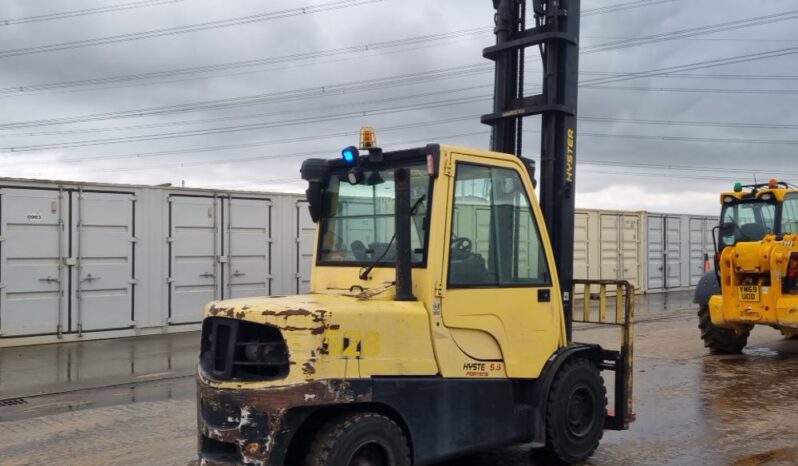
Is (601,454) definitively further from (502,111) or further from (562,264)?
(502,111)

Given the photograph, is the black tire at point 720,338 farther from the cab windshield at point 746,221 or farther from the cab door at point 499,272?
the cab door at point 499,272

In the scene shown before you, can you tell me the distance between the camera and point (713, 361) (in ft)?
35.8

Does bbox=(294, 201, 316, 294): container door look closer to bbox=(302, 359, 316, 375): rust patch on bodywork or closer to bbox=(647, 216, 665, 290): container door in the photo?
bbox=(302, 359, 316, 375): rust patch on bodywork

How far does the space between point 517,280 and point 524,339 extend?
412mm

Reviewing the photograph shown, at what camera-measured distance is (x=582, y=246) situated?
2183 cm

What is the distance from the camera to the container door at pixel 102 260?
12414mm

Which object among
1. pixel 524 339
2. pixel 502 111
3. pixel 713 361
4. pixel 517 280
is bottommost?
pixel 713 361

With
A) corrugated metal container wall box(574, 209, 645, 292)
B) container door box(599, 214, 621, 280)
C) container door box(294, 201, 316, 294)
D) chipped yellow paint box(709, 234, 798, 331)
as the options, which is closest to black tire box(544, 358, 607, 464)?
chipped yellow paint box(709, 234, 798, 331)

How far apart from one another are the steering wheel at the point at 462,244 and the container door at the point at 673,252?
21.4 meters

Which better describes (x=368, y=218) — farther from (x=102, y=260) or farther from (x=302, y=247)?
(x=302, y=247)

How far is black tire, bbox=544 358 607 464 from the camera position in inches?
207

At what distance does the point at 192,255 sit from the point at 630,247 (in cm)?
1493

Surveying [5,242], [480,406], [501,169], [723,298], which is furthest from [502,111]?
[5,242]

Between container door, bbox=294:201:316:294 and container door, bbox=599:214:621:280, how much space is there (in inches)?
425
